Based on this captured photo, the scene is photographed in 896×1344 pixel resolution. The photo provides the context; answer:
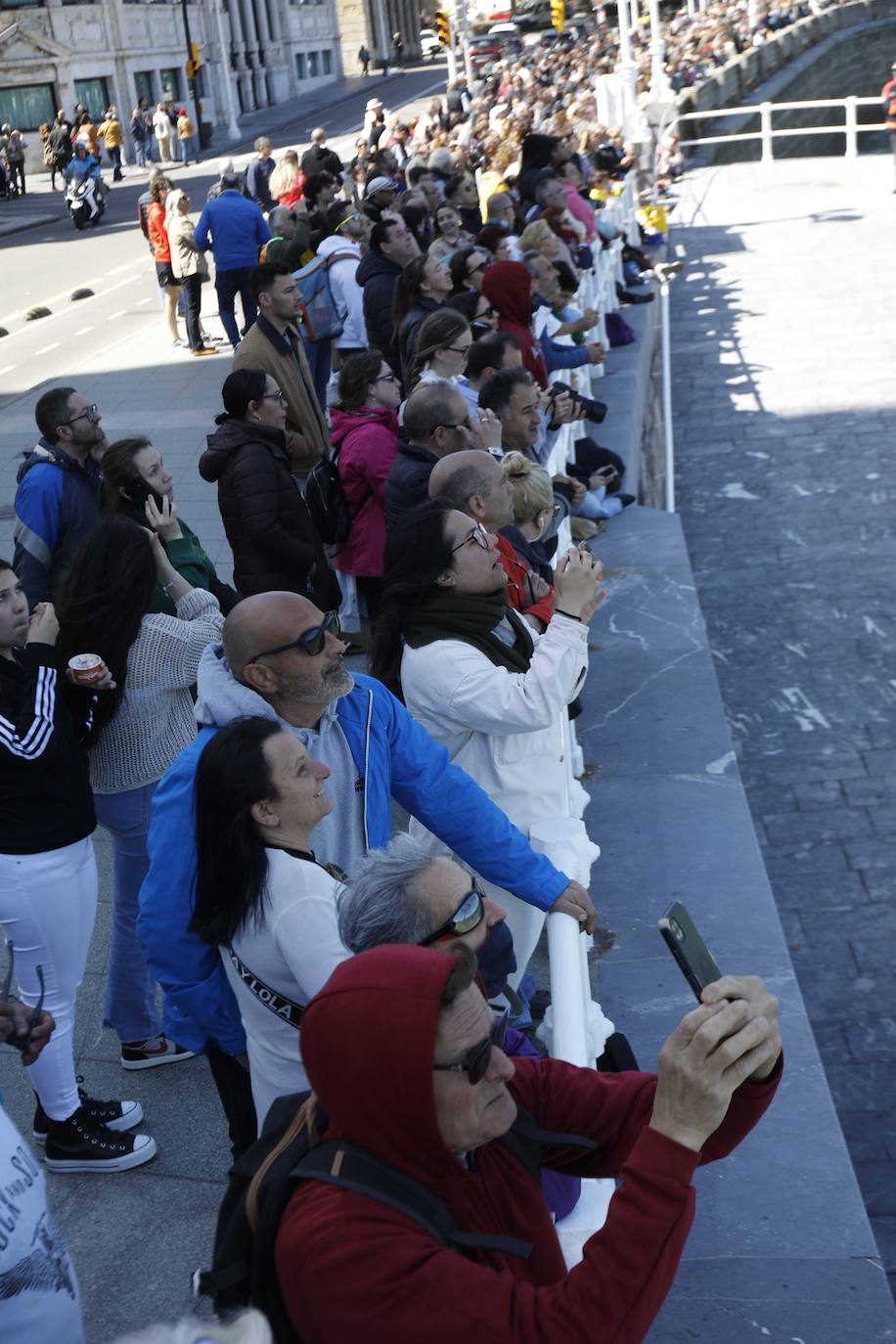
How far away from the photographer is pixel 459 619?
3.95 m

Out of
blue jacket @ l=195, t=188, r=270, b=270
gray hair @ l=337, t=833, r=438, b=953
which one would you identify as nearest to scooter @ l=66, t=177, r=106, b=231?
blue jacket @ l=195, t=188, r=270, b=270

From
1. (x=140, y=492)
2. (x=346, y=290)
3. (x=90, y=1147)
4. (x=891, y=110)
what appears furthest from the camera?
(x=891, y=110)

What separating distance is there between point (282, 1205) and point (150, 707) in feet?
7.67

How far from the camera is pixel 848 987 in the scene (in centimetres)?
757

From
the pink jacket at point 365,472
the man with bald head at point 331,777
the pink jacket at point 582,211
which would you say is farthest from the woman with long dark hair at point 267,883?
the pink jacket at point 582,211

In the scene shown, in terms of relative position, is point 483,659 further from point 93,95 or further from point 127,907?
point 93,95

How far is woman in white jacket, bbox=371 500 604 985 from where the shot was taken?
3.81 metres

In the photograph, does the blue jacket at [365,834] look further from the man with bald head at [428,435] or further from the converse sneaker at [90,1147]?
the man with bald head at [428,435]

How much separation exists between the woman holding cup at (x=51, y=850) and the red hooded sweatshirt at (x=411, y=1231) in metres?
1.92

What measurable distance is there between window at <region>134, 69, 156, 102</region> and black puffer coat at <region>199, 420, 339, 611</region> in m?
51.5

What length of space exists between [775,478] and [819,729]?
18.5ft

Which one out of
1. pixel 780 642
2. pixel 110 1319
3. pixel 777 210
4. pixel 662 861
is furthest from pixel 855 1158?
pixel 777 210

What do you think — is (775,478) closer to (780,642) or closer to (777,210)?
(780,642)

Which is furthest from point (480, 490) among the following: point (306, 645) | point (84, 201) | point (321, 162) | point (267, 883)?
point (84, 201)
